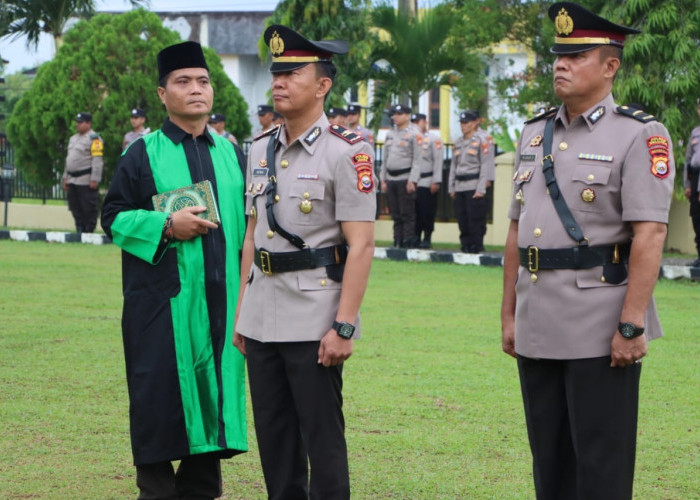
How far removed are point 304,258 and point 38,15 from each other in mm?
29266

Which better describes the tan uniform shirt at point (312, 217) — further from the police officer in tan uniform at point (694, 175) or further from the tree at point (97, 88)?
the tree at point (97, 88)

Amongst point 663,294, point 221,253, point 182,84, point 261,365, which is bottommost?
point 663,294

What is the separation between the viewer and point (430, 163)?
1806 centimetres

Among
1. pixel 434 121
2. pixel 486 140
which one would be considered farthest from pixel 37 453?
pixel 434 121

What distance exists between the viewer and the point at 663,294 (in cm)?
1285

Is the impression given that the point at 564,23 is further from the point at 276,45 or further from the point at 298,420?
the point at 298,420

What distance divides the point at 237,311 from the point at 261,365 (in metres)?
0.35

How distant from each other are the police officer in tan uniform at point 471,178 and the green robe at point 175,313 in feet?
38.6

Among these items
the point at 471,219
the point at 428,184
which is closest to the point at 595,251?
the point at 471,219

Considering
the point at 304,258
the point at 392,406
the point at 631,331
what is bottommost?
the point at 392,406

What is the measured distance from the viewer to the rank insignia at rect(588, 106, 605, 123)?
4.34 metres

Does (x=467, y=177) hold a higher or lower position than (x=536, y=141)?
lower

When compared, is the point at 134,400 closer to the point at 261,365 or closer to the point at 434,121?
the point at 261,365

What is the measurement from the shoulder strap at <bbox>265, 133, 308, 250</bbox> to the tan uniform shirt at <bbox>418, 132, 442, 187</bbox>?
1323 cm
